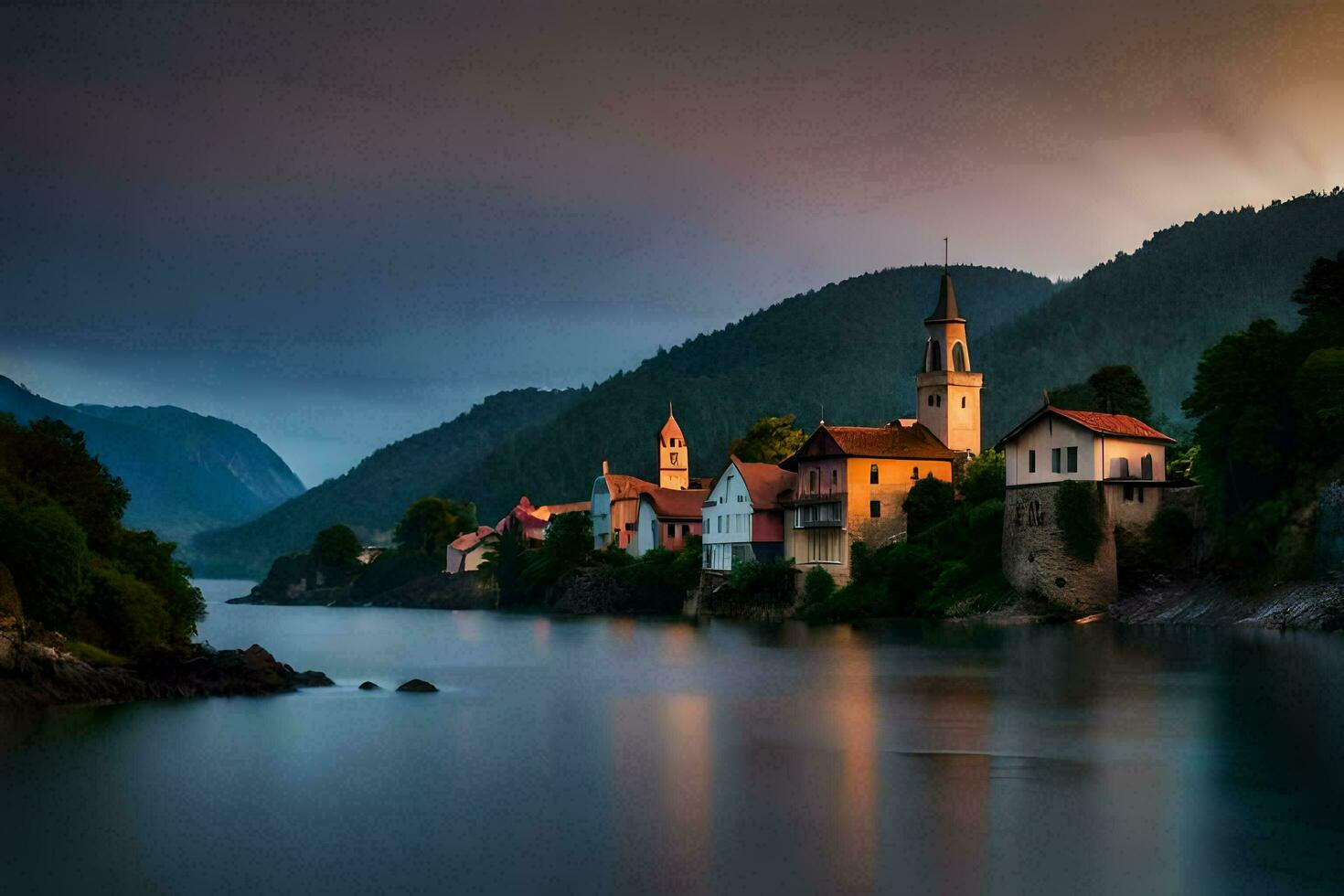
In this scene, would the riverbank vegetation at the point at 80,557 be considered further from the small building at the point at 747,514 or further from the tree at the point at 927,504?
the small building at the point at 747,514

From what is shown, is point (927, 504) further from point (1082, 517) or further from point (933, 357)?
point (1082, 517)

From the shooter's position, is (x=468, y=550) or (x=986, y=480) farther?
(x=468, y=550)

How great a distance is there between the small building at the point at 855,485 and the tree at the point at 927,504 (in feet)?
2.09

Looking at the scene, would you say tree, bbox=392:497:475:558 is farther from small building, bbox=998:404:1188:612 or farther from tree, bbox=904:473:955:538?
small building, bbox=998:404:1188:612

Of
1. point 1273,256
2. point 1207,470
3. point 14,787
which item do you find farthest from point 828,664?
point 1273,256

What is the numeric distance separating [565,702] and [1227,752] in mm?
18751

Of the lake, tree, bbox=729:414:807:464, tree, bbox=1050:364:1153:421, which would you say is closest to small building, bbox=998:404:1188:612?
tree, bbox=1050:364:1153:421

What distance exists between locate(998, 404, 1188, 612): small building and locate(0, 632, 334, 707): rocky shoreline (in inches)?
1372

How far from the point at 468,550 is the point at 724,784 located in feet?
383

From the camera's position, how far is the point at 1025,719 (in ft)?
109

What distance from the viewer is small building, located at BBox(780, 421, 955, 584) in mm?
79188

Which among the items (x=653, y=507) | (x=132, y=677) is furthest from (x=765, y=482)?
(x=132, y=677)

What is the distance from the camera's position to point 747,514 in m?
86.6

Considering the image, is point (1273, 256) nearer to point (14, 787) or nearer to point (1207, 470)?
point (1207, 470)
